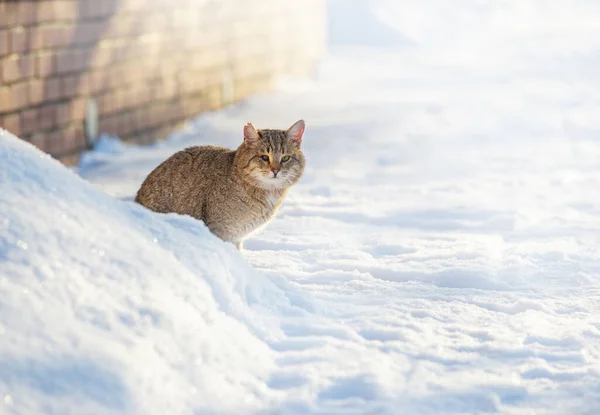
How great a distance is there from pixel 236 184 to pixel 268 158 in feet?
0.68

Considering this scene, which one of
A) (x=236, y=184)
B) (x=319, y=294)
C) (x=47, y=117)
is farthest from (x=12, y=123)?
(x=319, y=294)

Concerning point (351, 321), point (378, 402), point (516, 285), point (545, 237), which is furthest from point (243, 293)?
point (545, 237)

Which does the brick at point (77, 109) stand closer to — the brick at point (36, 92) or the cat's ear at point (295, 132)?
the brick at point (36, 92)

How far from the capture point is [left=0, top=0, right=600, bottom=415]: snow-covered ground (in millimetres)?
3547

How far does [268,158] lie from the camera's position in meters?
5.11

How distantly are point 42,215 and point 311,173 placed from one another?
4.84 metres

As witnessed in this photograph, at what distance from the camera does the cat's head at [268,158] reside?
510cm

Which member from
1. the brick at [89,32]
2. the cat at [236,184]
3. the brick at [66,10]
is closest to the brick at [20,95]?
the brick at [66,10]

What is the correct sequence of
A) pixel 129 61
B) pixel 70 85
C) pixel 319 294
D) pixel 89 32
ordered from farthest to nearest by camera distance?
pixel 129 61, pixel 89 32, pixel 70 85, pixel 319 294

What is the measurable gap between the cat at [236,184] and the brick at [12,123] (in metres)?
3.01

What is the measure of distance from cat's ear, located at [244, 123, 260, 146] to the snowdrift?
2.43 ft

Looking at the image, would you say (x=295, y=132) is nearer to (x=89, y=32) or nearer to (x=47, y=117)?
(x=47, y=117)

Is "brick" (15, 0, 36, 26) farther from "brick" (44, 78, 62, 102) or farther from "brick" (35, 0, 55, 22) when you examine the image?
"brick" (44, 78, 62, 102)

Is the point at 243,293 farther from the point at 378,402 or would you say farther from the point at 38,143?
the point at 38,143
